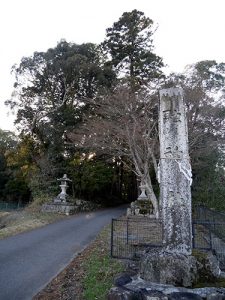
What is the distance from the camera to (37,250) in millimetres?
8492

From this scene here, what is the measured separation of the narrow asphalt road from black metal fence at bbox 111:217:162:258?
4.23 ft

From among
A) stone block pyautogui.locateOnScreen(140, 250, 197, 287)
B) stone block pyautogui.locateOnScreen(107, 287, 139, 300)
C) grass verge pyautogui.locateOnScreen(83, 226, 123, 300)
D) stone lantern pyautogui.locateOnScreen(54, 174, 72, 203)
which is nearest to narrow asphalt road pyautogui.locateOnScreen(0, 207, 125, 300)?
grass verge pyautogui.locateOnScreen(83, 226, 123, 300)

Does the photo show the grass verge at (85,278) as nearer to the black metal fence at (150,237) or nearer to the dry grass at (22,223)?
the black metal fence at (150,237)

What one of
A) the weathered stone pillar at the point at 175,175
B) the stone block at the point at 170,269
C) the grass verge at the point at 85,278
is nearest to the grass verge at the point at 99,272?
the grass verge at the point at 85,278

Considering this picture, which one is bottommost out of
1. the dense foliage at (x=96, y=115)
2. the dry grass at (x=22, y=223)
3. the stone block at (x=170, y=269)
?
the dry grass at (x=22, y=223)

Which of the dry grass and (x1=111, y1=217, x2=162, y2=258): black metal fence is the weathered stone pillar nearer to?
(x1=111, y1=217, x2=162, y2=258): black metal fence

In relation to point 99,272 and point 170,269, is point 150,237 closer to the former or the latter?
point 99,272

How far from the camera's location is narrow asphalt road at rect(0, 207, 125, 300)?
5.64 metres

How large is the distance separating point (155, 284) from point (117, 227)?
25.9ft

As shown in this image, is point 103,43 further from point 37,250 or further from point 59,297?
point 59,297

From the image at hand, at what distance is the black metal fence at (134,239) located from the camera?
763 centimetres

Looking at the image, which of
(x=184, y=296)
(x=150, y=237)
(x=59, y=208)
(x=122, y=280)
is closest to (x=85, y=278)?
(x=122, y=280)

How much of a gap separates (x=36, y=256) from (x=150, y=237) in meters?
3.59

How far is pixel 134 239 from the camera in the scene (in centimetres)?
848
